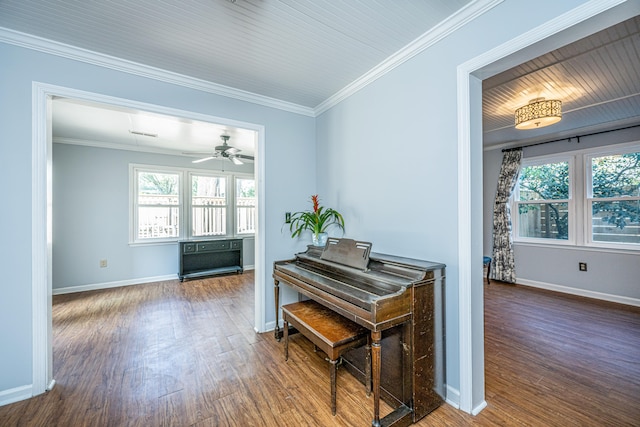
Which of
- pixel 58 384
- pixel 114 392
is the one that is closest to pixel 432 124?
pixel 114 392

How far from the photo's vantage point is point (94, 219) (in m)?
4.50

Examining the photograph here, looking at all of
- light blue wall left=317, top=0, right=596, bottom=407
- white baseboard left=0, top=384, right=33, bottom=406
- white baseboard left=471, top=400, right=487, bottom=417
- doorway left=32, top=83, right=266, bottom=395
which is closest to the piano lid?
light blue wall left=317, top=0, right=596, bottom=407

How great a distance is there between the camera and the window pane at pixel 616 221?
365 cm

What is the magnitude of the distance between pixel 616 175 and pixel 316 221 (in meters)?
4.58

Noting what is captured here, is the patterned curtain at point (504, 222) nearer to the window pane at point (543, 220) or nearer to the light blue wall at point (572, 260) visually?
the light blue wall at point (572, 260)

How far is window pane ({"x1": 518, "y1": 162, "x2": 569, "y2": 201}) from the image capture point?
169 inches

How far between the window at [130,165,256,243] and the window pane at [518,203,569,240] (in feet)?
18.5

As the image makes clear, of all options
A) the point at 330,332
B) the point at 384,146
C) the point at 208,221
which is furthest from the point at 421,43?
the point at 208,221

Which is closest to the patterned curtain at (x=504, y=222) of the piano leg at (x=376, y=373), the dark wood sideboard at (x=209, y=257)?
the piano leg at (x=376, y=373)

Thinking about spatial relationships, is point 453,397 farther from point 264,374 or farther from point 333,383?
point 264,374

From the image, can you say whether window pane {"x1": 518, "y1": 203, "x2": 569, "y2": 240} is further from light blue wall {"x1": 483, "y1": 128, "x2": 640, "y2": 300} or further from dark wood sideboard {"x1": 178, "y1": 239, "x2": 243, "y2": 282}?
dark wood sideboard {"x1": 178, "y1": 239, "x2": 243, "y2": 282}

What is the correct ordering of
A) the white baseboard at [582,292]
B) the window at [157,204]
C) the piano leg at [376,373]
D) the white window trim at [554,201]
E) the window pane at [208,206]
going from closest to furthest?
the piano leg at [376,373], the white baseboard at [582,292], the white window trim at [554,201], the window at [157,204], the window pane at [208,206]

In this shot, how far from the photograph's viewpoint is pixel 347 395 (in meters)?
1.87

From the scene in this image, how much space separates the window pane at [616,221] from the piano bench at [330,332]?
4.54 meters
